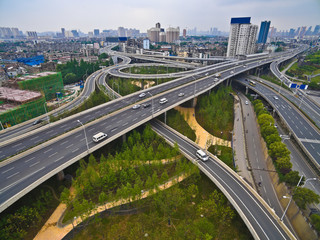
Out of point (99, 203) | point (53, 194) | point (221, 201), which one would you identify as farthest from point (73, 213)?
point (221, 201)

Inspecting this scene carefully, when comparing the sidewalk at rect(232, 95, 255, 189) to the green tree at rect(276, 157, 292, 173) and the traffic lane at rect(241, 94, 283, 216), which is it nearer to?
the traffic lane at rect(241, 94, 283, 216)

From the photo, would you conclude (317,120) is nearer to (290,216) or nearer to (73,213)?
(290,216)

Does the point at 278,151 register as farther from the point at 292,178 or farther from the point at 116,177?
the point at 116,177

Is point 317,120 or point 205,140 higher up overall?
point 317,120

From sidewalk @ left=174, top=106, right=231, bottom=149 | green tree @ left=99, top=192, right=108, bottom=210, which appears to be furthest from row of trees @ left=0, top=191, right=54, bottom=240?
sidewalk @ left=174, top=106, right=231, bottom=149

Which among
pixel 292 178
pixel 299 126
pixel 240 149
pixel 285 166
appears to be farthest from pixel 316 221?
pixel 299 126

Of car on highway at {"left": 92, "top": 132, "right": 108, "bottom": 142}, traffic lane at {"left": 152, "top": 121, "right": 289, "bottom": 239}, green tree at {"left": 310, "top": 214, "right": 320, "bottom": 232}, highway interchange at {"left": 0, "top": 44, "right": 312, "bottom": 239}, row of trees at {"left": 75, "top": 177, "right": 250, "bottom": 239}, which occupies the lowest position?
row of trees at {"left": 75, "top": 177, "right": 250, "bottom": 239}

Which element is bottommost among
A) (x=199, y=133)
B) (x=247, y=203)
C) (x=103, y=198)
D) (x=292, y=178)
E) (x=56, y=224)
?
(x=56, y=224)
